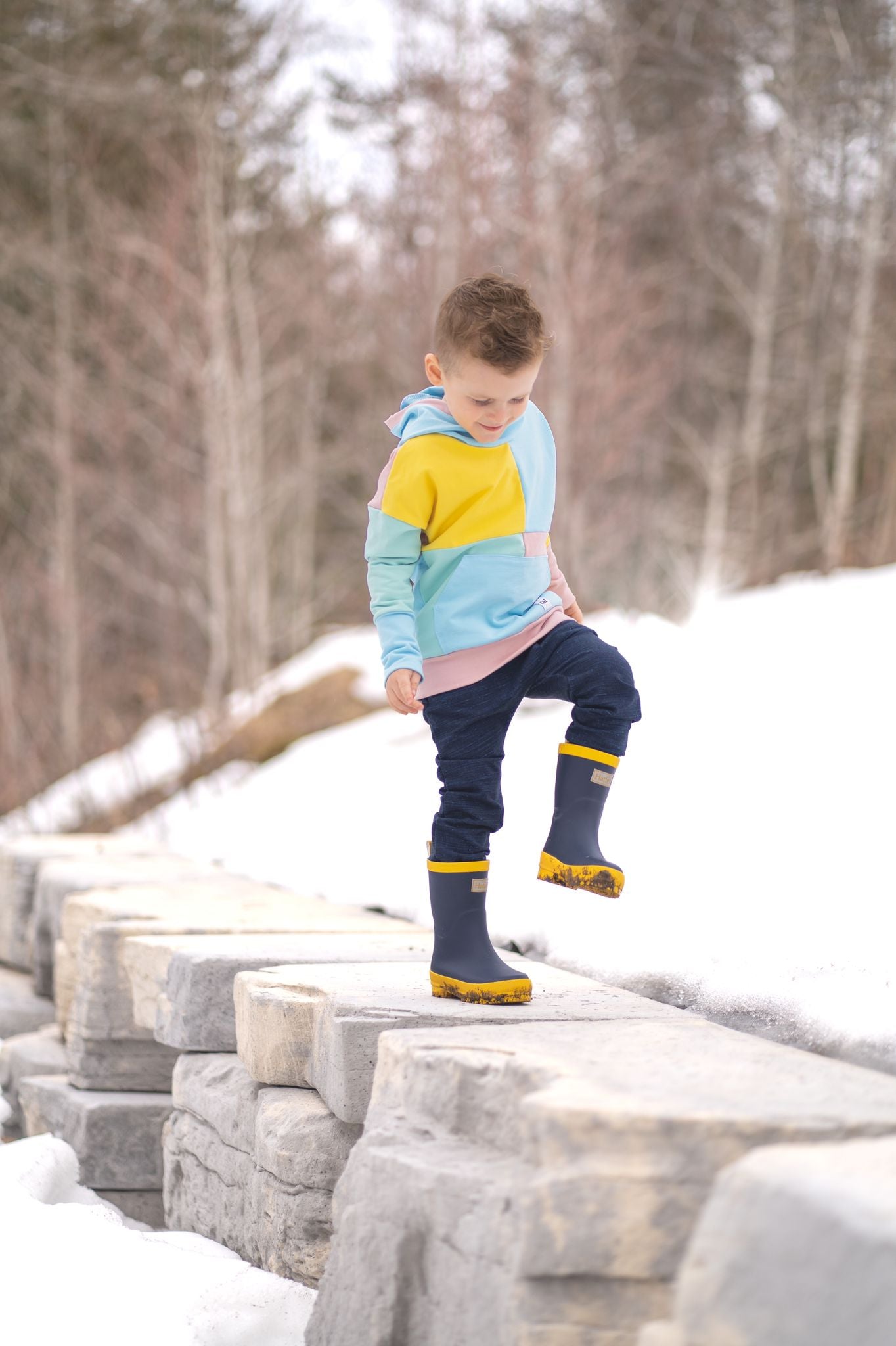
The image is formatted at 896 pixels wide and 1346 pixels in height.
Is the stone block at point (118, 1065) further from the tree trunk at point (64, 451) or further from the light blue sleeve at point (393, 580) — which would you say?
the tree trunk at point (64, 451)

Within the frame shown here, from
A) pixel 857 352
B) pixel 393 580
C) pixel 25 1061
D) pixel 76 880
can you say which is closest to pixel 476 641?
pixel 393 580

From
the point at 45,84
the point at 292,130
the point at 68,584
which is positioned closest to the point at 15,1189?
the point at 68,584

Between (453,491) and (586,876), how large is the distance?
69 centimetres

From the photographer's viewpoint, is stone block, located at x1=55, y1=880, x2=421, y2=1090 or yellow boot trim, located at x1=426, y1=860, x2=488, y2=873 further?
stone block, located at x1=55, y1=880, x2=421, y2=1090

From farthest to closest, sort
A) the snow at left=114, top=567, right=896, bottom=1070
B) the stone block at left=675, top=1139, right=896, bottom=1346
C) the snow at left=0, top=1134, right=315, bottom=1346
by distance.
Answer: the snow at left=114, top=567, right=896, bottom=1070, the snow at left=0, top=1134, right=315, bottom=1346, the stone block at left=675, top=1139, right=896, bottom=1346

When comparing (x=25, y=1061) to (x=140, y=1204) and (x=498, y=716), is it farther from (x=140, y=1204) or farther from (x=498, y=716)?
(x=498, y=716)

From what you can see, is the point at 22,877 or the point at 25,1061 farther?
the point at 22,877

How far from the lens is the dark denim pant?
2303 millimetres

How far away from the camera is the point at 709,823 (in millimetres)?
3328

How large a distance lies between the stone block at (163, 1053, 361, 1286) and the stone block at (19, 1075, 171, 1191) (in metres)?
0.35

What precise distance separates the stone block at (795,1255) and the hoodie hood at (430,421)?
1.35m

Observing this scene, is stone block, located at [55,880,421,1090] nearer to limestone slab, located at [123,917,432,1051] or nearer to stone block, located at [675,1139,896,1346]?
limestone slab, located at [123,917,432,1051]

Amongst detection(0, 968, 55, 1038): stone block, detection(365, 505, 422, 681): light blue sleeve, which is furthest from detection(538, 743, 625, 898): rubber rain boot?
detection(0, 968, 55, 1038): stone block

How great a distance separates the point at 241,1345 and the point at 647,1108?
38.8 inches
